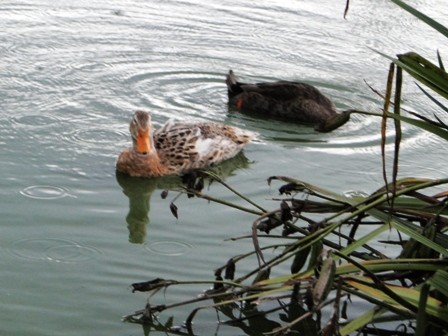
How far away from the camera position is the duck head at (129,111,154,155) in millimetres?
8211

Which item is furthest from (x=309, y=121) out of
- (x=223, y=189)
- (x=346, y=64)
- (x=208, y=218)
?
(x=208, y=218)

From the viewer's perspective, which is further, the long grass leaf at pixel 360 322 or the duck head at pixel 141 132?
the duck head at pixel 141 132

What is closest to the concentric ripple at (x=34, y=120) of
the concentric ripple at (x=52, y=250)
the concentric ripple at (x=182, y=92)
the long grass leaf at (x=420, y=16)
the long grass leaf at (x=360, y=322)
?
the concentric ripple at (x=182, y=92)

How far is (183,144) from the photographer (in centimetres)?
873

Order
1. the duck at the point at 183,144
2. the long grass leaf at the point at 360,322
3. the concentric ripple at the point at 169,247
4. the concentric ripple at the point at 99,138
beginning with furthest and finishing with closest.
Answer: the concentric ripple at the point at 99,138, the duck at the point at 183,144, the concentric ripple at the point at 169,247, the long grass leaf at the point at 360,322

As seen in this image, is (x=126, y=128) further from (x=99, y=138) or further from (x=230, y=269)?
(x=230, y=269)

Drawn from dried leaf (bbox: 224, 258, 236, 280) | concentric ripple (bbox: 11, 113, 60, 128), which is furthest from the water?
dried leaf (bbox: 224, 258, 236, 280)

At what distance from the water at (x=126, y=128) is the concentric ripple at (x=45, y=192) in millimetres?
19

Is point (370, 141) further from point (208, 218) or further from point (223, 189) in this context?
point (208, 218)

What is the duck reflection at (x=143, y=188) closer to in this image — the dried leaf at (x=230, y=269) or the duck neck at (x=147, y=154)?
the duck neck at (x=147, y=154)

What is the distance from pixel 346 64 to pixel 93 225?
5214mm

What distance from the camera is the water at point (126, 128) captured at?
235 inches

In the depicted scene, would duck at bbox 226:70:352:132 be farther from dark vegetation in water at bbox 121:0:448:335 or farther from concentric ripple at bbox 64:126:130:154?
dark vegetation in water at bbox 121:0:448:335

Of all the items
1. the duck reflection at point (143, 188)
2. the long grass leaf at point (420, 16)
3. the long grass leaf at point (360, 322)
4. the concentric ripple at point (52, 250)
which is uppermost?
the long grass leaf at point (420, 16)
